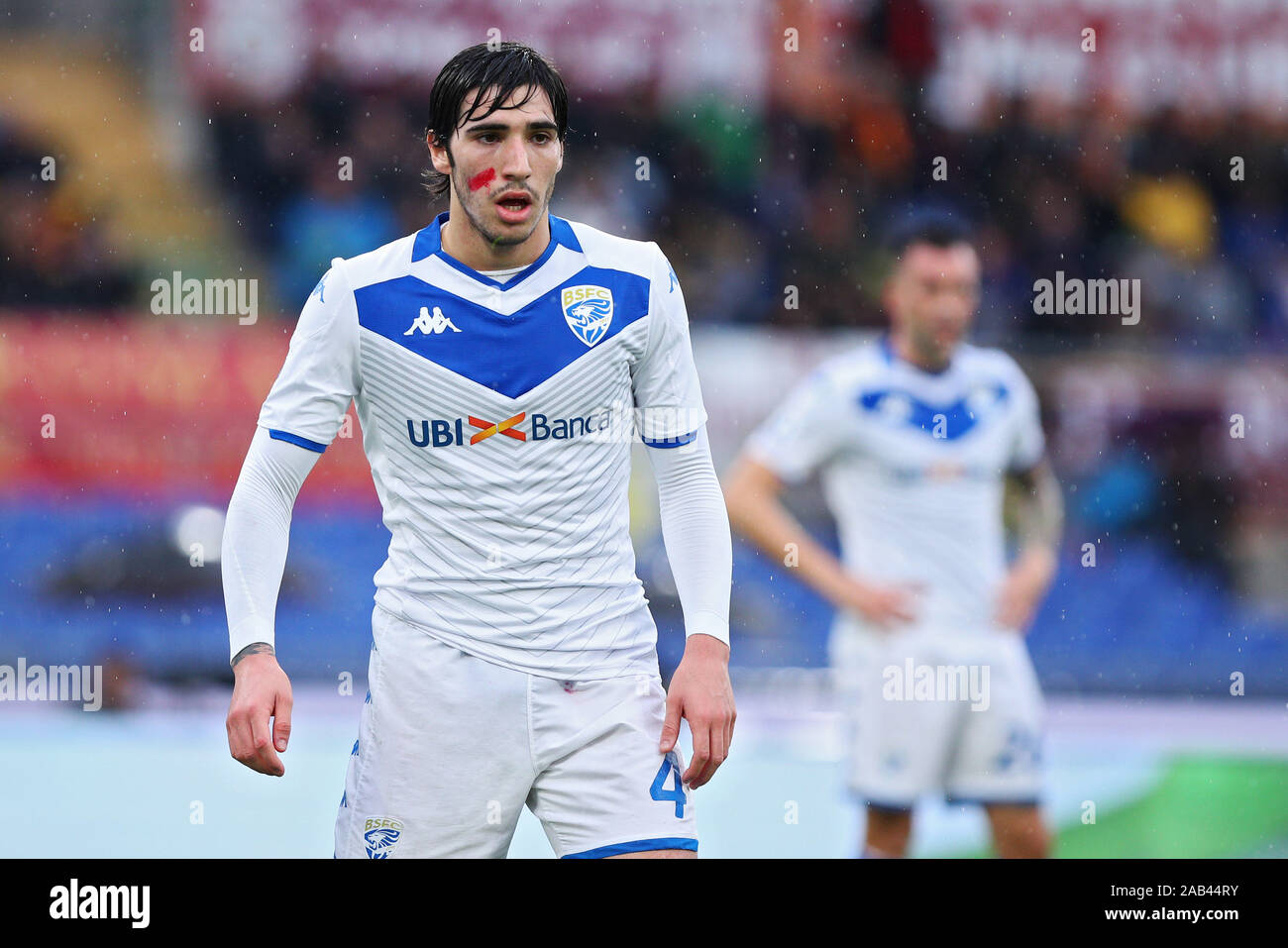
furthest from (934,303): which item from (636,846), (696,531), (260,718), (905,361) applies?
(260,718)

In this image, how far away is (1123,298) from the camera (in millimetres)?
9094

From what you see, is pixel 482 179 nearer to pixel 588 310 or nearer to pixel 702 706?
pixel 588 310

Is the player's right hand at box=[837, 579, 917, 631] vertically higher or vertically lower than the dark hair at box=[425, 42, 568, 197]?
lower

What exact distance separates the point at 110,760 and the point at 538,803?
425 cm

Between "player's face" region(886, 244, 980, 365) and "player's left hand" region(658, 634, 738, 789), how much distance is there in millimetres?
2570

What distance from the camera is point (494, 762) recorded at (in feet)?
8.64

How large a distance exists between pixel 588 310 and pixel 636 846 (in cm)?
94

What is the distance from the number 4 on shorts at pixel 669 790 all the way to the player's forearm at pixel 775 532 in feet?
6.77


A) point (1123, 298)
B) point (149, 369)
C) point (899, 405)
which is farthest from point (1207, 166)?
point (149, 369)

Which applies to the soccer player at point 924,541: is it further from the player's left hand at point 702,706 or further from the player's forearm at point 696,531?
the player's left hand at point 702,706

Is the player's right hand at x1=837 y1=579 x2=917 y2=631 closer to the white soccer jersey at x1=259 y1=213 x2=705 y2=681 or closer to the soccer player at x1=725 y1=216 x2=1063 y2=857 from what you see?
the soccer player at x1=725 y1=216 x2=1063 y2=857

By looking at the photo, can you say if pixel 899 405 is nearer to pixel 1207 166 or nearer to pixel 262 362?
pixel 262 362

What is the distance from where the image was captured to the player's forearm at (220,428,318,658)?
2.59 meters

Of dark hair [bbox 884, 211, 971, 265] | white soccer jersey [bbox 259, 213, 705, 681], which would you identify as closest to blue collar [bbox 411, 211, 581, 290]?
white soccer jersey [bbox 259, 213, 705, 681]
